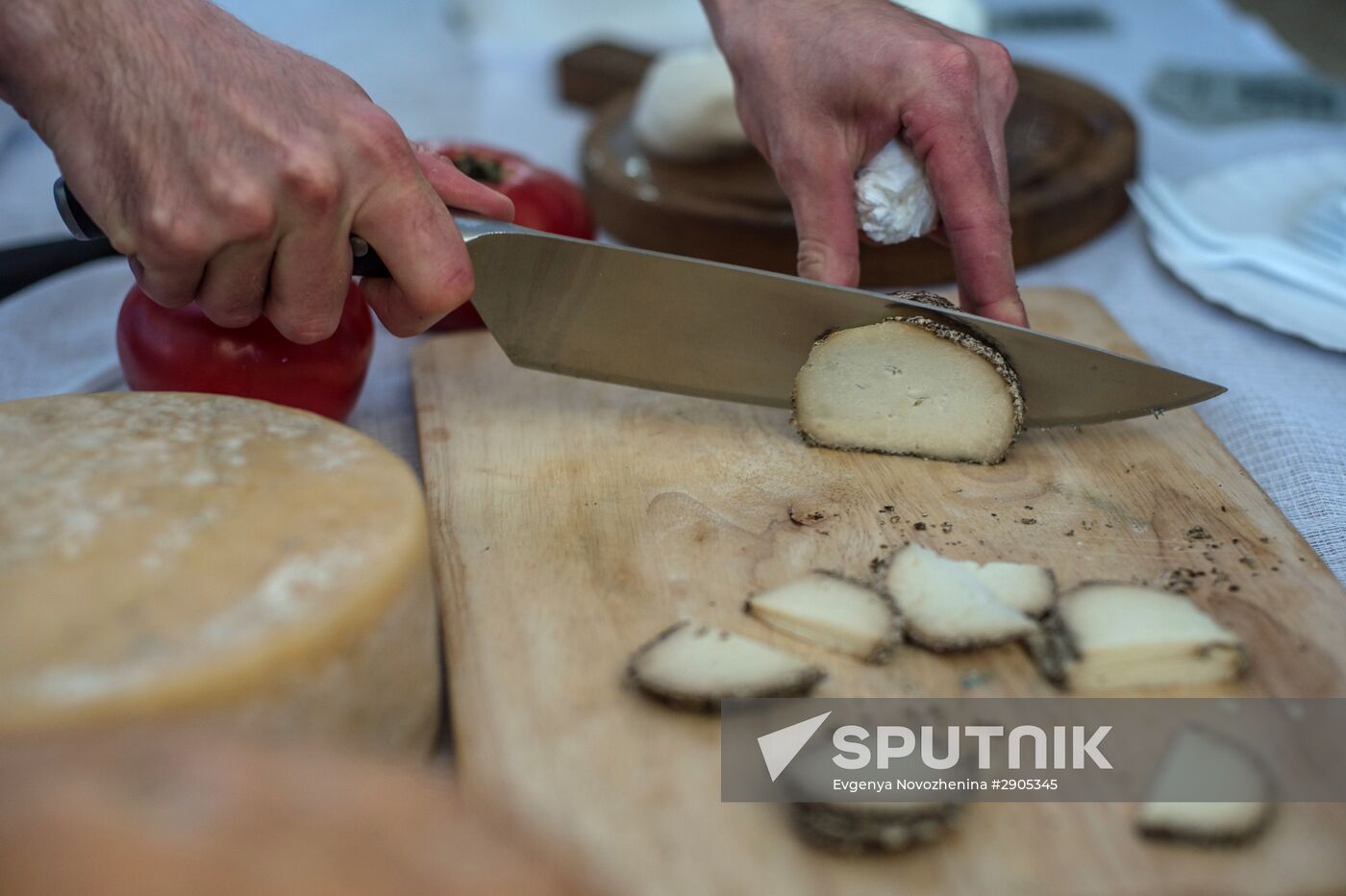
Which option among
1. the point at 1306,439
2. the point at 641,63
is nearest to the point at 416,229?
the point at 1306,439

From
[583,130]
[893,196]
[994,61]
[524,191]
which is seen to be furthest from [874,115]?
[583,130]

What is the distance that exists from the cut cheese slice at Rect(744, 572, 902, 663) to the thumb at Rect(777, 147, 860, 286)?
589mm

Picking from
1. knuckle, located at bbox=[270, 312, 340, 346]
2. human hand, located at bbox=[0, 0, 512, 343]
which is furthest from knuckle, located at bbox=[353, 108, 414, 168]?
knuckle, located at bbox=[270, 312, 340, 346]

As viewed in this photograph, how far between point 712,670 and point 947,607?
0.94 feet

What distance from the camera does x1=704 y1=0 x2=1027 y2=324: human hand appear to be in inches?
65.9

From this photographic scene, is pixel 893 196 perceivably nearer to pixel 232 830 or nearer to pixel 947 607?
pixel 947 607

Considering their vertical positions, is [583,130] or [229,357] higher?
[229,357]

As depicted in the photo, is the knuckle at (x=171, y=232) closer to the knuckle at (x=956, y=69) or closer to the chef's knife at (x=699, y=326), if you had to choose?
the chef's knife at (x=699, y=326)

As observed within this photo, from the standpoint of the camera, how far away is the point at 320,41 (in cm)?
365

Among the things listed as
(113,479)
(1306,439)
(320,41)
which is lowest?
(320,41)

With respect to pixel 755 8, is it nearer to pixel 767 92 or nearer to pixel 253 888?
pixel 767 92

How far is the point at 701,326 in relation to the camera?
65.5 inches

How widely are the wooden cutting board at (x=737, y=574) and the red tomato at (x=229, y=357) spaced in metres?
0.17

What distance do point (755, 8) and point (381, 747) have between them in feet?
4.42
